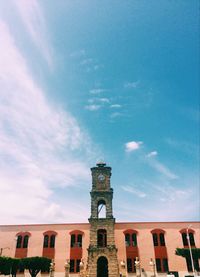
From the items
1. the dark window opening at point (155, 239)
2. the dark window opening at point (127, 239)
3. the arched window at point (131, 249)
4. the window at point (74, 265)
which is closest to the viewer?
the window at point (74, 265)

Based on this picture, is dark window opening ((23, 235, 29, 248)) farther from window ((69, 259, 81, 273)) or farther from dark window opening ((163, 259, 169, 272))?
dark window opening ((163, 259, 169, 272))

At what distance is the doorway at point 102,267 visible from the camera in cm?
3541

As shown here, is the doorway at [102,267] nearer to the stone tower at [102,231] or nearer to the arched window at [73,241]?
the stone tower at [102,231]

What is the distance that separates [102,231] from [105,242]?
1.63m

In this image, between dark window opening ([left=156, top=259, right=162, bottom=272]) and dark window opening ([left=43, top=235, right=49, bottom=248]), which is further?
dark window opening ([left=43, top=235, right=49, bottom=248])

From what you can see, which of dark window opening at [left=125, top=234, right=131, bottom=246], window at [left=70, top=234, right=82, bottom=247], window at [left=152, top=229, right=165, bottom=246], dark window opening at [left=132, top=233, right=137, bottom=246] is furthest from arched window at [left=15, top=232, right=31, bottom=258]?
window at [left=152, top=229, right=165, bottom=246]

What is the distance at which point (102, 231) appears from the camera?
122 ft

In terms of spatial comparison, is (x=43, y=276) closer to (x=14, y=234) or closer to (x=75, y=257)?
(x=75, y=257)

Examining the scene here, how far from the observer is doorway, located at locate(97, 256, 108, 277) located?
3541 cm

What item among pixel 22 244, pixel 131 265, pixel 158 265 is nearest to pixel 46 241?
pixel 22 244

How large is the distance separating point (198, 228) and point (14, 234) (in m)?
30.4

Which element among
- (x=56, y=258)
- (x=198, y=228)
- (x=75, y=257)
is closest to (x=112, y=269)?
(x=75, y=257)

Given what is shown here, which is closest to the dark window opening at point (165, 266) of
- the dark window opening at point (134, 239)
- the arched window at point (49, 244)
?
the dark window opening at point (134, 239)

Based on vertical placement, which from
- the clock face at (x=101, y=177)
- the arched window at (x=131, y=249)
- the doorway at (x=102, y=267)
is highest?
the clock face at (x=101, y=177)
